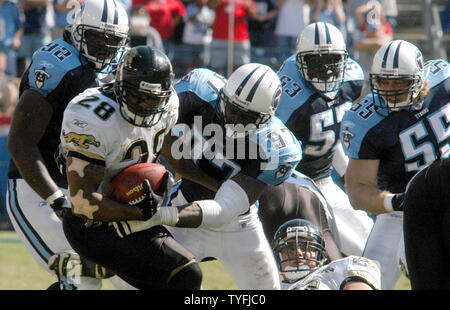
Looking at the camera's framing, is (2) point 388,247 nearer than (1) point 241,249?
No

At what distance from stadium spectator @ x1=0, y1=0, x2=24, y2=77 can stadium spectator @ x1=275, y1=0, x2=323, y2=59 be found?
9.75 feet

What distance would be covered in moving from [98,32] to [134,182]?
1.29 meters

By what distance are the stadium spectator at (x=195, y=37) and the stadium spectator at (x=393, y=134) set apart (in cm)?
427

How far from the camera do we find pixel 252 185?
13.9 ft

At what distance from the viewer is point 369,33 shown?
901 cm

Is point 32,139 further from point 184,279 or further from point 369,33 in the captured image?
point 369,33

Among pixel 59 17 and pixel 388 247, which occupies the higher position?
pixel 59 17

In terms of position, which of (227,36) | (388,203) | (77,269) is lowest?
→ (77,269)

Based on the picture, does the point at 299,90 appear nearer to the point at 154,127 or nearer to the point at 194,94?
the point at 194,94

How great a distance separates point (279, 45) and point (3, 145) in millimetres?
3284

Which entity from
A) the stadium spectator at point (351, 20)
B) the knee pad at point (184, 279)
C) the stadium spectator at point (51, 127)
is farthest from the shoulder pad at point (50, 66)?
the stadium spectator at point (351, 20)

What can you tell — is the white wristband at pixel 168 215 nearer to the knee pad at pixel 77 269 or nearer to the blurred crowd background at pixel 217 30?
the knee pad at pixel 77 269

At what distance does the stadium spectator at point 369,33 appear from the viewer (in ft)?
29.2

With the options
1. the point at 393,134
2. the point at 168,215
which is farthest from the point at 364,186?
the point at 168,215
